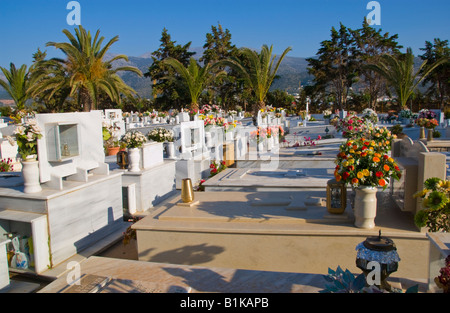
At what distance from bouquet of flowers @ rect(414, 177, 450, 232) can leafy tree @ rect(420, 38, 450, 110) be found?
3266 centimetres

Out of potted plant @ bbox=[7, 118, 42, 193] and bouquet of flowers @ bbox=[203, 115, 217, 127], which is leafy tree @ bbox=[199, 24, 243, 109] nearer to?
bouquet of flowers @ bbox=[203, 115, 217, 127]

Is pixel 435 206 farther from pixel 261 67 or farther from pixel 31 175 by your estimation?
pixel 261 67

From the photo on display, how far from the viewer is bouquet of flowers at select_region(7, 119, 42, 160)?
605cm

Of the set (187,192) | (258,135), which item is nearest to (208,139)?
(258,135)

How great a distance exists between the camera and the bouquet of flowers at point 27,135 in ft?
19.8

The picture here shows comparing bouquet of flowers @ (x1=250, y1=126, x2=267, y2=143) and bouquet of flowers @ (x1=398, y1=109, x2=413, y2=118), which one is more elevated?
bouquet of flowers @ (x1=398, y1=109, x2=413, y2=118)

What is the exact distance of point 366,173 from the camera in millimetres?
4648

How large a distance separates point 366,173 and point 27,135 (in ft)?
17.5

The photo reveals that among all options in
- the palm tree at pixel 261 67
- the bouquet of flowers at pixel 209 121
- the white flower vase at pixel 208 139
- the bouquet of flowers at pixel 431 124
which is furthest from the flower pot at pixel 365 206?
the palm tree at pixel 261 67

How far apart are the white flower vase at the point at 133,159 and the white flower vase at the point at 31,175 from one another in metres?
3.15

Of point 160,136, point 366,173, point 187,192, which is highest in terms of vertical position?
point 160,136

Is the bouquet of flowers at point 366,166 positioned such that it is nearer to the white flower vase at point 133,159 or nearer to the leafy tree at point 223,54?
the white flower vase at point 133,159

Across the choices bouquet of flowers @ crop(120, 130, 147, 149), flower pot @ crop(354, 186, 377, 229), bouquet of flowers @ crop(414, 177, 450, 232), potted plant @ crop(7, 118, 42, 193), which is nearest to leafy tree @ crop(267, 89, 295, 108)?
bouquet of flowers @ crop(120, 130, 147, 149)
